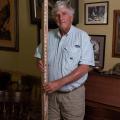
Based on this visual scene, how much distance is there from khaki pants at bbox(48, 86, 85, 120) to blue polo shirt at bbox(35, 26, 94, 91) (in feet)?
0.22

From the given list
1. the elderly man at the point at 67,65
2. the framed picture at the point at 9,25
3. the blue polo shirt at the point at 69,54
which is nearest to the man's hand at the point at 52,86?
the elderly man at the point at 67,65

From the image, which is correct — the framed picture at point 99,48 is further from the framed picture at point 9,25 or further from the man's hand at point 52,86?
the framed picture at point 9,25

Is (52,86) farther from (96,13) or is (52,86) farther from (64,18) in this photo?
(96,13)

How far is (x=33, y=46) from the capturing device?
3498 millimetres

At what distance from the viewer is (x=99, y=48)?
2848 millimetres

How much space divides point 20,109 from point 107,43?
1.19m

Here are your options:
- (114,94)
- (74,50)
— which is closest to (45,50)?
(74,50)

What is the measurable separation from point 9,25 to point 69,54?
159cm

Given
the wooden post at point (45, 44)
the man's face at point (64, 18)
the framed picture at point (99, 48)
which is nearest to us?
the wooden post at point (45, 44)

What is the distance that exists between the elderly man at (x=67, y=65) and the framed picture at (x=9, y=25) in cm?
127

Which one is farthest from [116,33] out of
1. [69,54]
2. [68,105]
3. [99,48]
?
[68,105]

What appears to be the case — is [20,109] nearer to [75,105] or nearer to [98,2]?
[75,105]

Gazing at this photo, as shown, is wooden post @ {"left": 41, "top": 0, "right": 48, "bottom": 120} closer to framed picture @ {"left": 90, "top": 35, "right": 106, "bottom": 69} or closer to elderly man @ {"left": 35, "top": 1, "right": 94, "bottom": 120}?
elderly man @ {"left": 35, "top": 1, "right": 94, "bottom": 120}

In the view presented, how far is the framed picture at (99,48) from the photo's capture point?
9.27 ft
